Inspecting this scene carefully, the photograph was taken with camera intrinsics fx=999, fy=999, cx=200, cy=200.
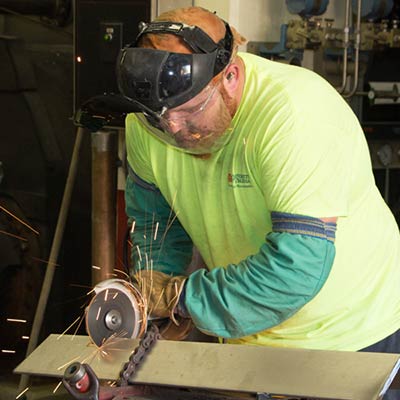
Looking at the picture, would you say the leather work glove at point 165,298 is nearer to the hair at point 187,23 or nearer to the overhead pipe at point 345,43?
the hair at point 187,23

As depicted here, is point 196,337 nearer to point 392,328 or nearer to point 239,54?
point 392,328

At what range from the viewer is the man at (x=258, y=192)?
6.66ft

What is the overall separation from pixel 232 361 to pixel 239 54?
72 centimetres

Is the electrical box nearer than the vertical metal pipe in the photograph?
No

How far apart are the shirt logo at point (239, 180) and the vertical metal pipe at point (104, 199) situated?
1.29m

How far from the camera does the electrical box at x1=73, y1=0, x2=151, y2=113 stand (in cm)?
362

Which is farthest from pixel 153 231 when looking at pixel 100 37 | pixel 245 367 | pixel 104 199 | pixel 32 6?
pixel 32 6

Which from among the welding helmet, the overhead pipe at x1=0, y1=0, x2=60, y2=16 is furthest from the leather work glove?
the overhead pipe at x1=0, y1=0, x2=60, y2=16

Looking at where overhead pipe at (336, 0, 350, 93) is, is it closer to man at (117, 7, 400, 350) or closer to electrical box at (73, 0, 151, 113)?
electrical box at (73, 0, 151, 113)

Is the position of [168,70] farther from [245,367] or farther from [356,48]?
[356,48]

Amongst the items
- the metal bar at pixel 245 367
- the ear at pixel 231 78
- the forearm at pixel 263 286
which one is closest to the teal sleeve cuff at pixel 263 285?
the forearm at pixel 263 286

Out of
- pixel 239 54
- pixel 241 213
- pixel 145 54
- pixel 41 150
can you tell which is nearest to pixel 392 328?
pixel 241 213

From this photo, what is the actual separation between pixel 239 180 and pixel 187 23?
370 mm

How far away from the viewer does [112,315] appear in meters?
2.08
